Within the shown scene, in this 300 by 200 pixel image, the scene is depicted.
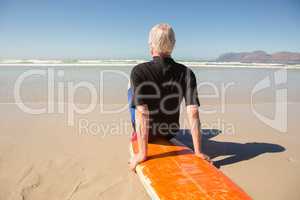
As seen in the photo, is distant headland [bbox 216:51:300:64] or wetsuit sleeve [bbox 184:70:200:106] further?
distant headland [bbox 216:51:300:64]

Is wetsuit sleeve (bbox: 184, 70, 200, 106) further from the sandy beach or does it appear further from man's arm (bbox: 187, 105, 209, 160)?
the sandy beach

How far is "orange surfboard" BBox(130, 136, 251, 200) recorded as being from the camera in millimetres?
2148

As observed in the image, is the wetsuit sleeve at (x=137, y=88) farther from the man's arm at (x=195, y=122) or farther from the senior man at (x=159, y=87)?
the man's arm at (x=195, y=122)

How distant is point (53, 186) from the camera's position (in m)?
2.73

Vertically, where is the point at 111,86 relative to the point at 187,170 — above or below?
above

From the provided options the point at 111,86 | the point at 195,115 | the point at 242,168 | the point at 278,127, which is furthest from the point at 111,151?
the point at 111,86

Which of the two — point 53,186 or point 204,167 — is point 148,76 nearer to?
point 204,167

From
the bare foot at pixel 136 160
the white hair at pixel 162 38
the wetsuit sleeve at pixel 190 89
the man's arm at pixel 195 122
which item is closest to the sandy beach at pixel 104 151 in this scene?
the bare foot at pixel 136 160

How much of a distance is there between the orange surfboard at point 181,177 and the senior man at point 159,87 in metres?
0.16

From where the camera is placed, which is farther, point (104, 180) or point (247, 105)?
point (247, 105)

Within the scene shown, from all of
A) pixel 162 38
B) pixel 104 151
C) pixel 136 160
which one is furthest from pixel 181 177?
pixel 104 151

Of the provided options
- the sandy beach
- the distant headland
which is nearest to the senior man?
the sandy beach

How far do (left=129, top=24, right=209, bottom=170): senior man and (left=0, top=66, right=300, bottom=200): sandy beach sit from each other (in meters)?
0.52

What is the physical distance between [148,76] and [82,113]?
3176 millimetres
